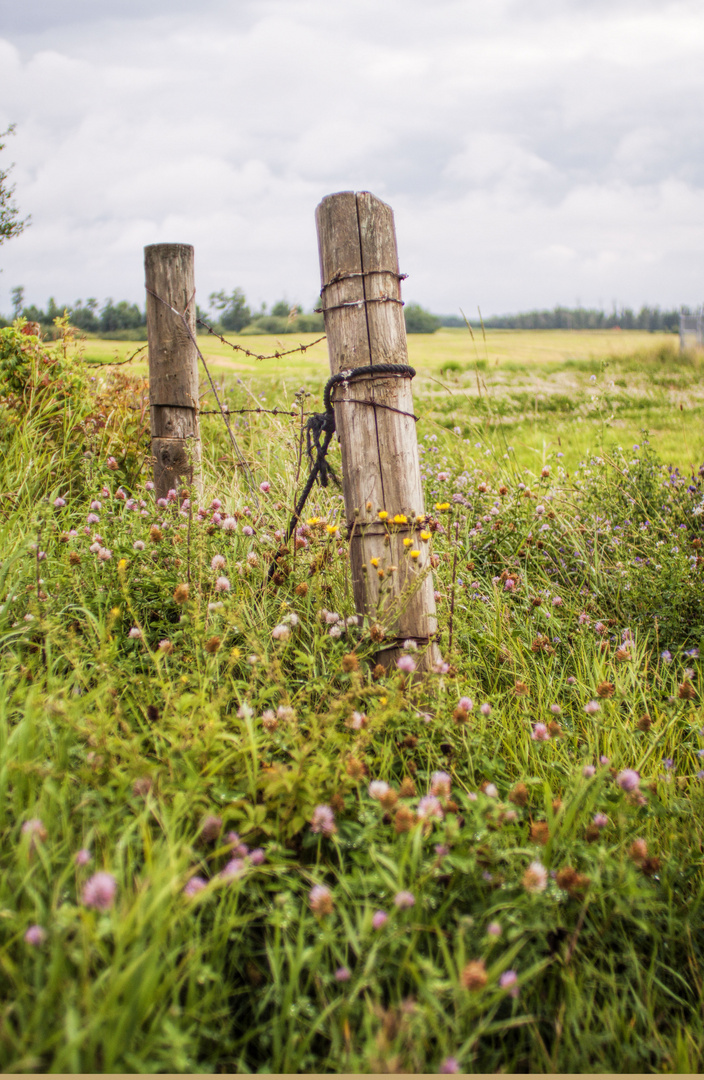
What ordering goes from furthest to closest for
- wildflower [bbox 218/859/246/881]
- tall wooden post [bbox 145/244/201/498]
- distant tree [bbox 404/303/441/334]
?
distant tree [bbox 404/303/441/334], tall wooden post [bbox 145/244/201/498], wildflower [bbox 218/859/246/881]

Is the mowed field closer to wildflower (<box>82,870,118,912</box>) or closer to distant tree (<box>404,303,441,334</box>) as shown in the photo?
wildflower (<box>82,870,118,912</box>)

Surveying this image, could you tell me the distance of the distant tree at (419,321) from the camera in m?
45.9

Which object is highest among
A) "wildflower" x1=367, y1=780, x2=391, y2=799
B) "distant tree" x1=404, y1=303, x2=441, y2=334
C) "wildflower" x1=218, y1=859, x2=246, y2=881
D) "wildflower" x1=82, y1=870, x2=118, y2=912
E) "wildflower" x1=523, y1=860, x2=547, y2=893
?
"distant tree" x1=404, y1=303, x2=441, y2=334

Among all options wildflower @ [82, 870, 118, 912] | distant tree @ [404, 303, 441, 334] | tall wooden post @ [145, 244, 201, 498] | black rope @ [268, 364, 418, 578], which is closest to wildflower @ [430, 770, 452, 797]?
wildflower @ [82, 870, 118, 912]

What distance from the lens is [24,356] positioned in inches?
178

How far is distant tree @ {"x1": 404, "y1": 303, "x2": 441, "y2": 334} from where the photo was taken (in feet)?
151

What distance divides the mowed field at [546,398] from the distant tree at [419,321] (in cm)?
2849

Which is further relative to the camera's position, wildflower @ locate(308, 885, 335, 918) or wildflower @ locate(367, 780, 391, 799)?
wildflower @ locate(367, 780, 391, 799)

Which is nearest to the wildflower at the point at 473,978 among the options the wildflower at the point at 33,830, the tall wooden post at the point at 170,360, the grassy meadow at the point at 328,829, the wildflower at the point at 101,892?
the grassy meadow at the point at 328,829

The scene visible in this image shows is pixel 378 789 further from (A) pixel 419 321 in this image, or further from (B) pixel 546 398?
(A) pixel 419 321

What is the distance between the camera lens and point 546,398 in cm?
1109

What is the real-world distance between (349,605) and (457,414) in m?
6.87

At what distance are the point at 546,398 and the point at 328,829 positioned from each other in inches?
424

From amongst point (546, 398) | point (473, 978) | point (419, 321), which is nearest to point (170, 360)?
point (473, 978)
